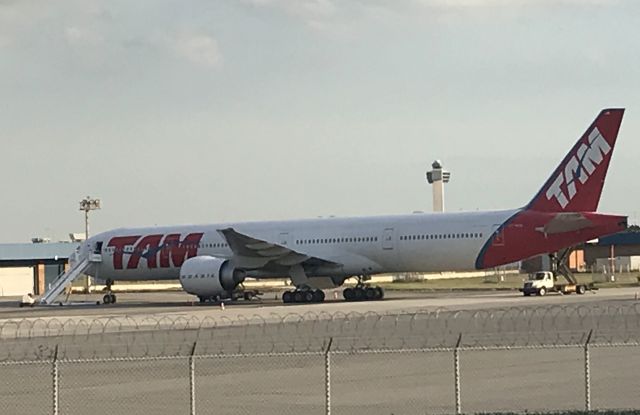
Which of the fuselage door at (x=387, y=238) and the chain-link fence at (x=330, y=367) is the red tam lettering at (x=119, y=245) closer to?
the fuselage door at (x=387, y=238)

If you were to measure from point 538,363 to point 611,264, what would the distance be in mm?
74691

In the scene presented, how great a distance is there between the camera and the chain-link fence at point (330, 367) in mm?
18281

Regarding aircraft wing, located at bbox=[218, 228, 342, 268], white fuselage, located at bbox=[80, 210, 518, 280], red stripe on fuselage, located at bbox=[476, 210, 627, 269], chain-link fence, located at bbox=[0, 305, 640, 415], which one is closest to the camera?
chain-link fence, located at bbox=[0, 305, 640, 415]

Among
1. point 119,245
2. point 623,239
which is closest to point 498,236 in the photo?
point 119,245

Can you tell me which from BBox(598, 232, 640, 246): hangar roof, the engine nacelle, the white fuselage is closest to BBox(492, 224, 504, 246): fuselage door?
the white fuselage

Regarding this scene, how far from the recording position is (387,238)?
5344 cm

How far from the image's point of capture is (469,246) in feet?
168

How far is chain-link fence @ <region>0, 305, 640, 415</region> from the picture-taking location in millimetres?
18281

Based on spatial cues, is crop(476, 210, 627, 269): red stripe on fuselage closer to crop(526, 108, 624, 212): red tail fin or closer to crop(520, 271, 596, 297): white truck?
crop(526, 108, 624, 212): red tail fin

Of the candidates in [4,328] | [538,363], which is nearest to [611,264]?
[4,328]

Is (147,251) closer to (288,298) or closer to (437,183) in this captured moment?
(288,298)

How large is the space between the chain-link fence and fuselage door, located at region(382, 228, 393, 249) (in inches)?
616

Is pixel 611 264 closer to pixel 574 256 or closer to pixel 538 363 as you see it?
pixel 574 256

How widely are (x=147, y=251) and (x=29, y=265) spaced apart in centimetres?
3353
